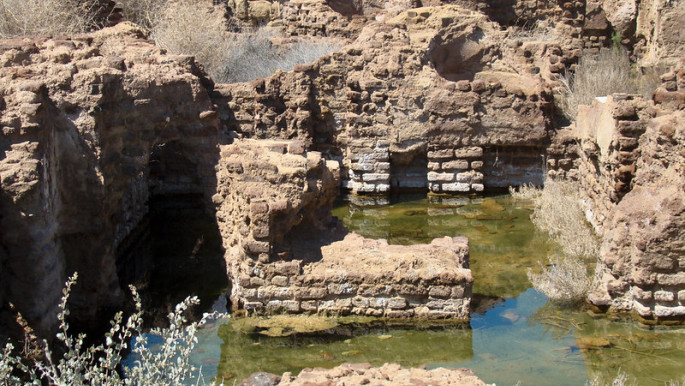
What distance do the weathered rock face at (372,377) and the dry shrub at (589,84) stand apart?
24.2 ft

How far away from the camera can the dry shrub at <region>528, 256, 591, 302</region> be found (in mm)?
7371

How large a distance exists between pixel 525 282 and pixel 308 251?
2333 millimetres

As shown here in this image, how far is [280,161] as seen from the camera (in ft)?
23.9

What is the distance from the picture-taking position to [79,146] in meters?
7.01

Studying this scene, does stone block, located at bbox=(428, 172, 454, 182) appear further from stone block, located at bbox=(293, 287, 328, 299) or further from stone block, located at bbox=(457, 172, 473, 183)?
stone block, located at bbox=(293, 287, 328, 299)

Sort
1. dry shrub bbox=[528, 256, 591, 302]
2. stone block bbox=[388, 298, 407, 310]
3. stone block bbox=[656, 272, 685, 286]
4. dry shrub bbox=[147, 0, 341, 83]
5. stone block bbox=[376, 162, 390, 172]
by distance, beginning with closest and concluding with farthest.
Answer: stone block bbox=[656, 272, 685, 286] → stone block bbox=[388, 298, 407, 310] → dry shrub bbox=[528, 256, 591, 302] → stone block bbox=[376, 162, 390, 172] → dry shrub bbox=[147, 0, 341, 83]

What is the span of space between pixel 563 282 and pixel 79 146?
4.55 meters

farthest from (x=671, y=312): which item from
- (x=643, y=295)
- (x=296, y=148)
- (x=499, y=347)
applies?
(x=296, y=148)

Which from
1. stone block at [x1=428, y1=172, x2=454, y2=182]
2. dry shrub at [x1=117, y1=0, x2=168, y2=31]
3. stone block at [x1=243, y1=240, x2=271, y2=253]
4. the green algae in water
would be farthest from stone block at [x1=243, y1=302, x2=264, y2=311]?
dry shrub at [x1=117, y1=0, x2=168, y2=31]

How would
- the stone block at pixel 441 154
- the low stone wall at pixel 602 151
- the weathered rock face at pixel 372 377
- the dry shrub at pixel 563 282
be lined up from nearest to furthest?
the weathered rock face at pixel 372 377
the dry shrub at pixel 563 282
the low stone wall at pixel 602 151
the stone block at pixel 441 154

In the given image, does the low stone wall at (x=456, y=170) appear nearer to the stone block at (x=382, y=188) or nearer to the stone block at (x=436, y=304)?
the stone block at (x=382, y=188)

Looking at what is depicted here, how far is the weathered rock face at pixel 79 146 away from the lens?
603 cm

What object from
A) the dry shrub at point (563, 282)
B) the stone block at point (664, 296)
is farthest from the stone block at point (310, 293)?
the stone block at point (664, 296)

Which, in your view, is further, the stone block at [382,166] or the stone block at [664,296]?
the stone block at [382,166]
